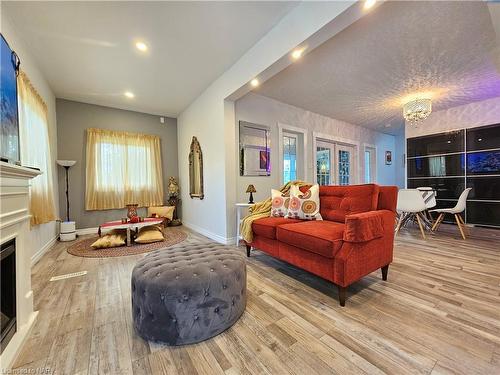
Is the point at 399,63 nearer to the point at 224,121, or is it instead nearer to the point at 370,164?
the point at 224,121

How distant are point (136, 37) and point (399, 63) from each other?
3380 mm

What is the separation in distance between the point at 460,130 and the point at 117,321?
22.0 ft

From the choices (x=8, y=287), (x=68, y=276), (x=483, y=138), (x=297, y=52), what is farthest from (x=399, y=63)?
(x=68, y=276)

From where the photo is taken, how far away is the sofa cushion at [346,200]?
217cm

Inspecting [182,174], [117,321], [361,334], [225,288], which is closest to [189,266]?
[225,288]

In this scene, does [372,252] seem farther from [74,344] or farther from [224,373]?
[74,344]

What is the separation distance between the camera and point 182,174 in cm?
513

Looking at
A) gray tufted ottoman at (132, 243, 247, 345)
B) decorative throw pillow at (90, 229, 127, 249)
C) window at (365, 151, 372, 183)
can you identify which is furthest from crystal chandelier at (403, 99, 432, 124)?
decorative throw pillow at (90, 229, 127, 249)

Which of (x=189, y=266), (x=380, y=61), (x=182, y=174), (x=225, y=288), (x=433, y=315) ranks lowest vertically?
(x=433, y=315)

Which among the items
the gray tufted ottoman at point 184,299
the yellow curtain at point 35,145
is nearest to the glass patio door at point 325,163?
the gray tufted ottoman at point 184,299

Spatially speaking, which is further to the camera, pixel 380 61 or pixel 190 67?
pixel 190 67

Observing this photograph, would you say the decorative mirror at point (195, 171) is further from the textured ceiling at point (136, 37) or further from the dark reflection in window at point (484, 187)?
the dark reflection in window at point (484, 187)

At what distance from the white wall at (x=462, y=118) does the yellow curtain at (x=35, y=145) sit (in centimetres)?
719

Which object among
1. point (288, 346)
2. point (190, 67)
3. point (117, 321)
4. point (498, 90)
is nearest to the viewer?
point (288, 346)
